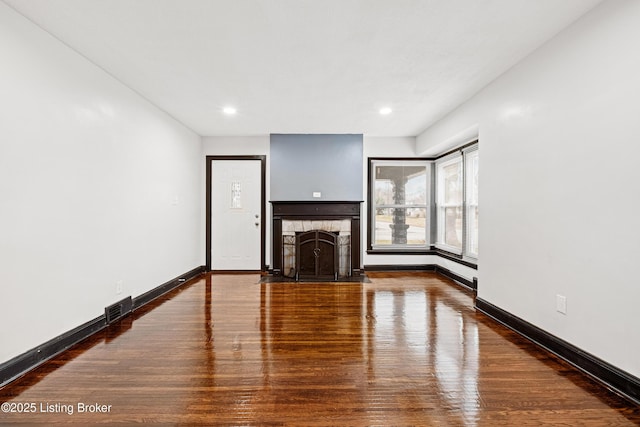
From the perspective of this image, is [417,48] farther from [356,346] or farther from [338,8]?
[356,346]

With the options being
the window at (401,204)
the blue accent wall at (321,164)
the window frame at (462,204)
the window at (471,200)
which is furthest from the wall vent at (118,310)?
the window at (471,200)

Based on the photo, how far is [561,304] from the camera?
7.83 feet

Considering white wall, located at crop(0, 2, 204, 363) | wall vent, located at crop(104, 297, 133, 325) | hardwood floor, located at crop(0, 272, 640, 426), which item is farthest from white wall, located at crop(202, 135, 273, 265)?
wall vent, located at crop(104, 297, 133, 325)

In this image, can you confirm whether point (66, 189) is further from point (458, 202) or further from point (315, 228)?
point (458, 202)

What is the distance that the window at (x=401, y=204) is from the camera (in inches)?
225

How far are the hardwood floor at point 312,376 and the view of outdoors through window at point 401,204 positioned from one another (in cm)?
242

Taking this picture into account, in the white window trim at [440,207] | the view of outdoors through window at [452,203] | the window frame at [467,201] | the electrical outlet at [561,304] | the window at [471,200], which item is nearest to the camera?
the electrical outlet at [561,304]

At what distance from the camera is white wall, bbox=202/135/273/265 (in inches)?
219

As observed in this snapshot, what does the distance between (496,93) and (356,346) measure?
2758 millimetres

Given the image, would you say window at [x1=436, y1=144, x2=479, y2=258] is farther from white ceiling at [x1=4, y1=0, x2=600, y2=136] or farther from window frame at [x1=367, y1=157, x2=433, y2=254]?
white ceiling at [x1=4, y1=0, x2=600, y2=136]

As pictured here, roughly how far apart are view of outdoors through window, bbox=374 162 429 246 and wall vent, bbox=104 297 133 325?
12.6 ft

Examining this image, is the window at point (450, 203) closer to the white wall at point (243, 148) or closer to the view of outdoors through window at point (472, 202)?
the view of outdoors through window at point (472, 202)

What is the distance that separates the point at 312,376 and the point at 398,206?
4.10m

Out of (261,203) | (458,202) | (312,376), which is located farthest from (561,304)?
(261,203)
